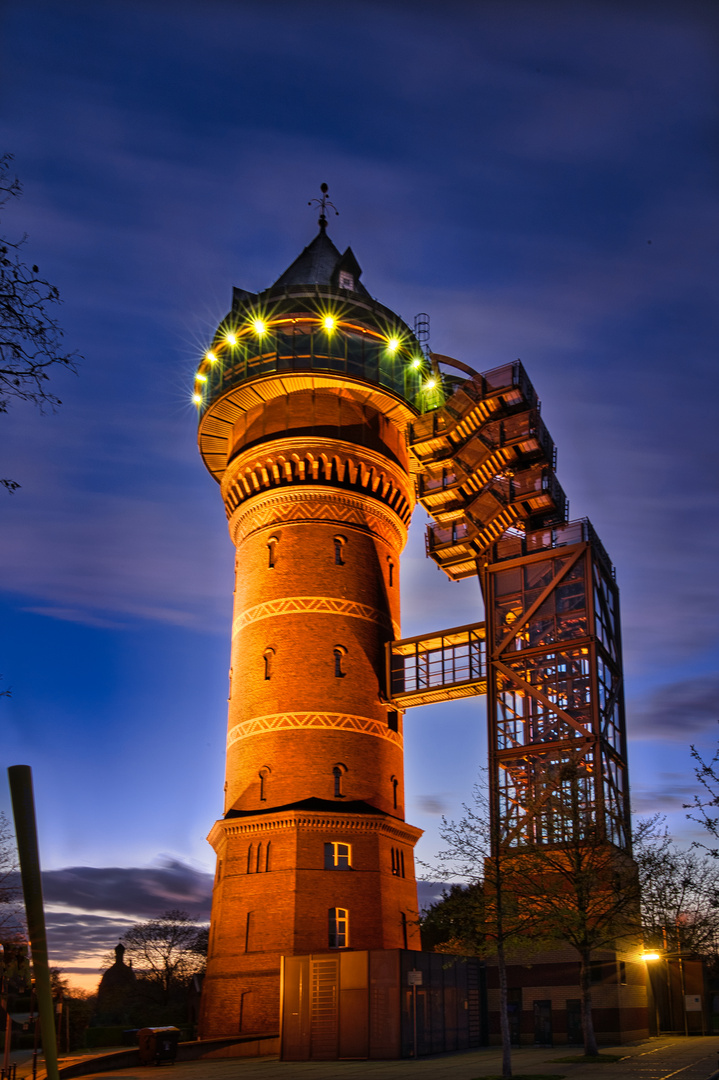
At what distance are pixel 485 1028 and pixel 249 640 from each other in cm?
1835

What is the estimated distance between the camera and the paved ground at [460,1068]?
22.9m

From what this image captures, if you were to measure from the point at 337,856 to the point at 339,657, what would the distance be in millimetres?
8406

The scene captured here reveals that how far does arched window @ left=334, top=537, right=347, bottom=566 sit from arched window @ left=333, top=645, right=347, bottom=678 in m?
3.94

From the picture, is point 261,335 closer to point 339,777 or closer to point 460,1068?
point 339,777

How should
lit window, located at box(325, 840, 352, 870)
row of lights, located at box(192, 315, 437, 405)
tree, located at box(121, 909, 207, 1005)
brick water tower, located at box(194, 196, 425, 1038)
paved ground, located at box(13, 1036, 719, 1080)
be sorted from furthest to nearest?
tree, located at box(121, 909, 207, 1005), row of lights, located at box(192, 315, 437, 405), lit window, located at box(325, 840, 352, 870), brick water tower, located at box(194, 196, 425, 1038), paved ground, located at box(13, 1036, 719, 1080)

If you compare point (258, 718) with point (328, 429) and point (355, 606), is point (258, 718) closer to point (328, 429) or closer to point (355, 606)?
point (355, 606)

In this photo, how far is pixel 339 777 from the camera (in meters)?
41.1

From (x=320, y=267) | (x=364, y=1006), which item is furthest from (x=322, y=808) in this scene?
(x=320, y=267)

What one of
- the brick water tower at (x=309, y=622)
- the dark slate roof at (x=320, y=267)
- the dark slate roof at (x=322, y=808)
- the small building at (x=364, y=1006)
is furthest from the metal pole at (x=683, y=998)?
the dark slate roof at (x=320, y=267)

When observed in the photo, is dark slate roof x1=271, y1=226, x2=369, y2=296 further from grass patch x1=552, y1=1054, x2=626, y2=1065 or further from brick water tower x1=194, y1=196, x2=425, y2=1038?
grass patch x1=552, y1=1054, x2=626, y2=1065

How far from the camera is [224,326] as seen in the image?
50.3 meters

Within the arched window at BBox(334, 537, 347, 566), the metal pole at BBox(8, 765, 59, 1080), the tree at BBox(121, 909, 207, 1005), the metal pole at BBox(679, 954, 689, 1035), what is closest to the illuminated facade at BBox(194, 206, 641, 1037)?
the arched window at BBox(334, 537, 347, 566)

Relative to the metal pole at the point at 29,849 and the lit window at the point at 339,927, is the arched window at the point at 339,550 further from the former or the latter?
the metal pole at the point at 29,849

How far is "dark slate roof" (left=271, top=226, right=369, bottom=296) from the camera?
2057 inches
